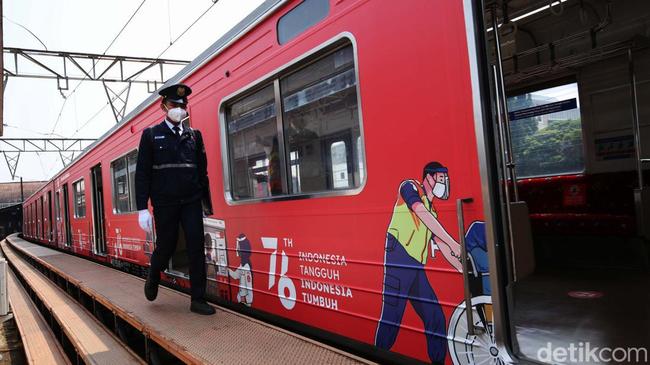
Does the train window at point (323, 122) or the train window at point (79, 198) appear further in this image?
the train window at point (79, 198)

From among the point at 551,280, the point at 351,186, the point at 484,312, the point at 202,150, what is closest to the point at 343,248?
the point at 351,186

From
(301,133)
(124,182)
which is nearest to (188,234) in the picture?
(301,133)

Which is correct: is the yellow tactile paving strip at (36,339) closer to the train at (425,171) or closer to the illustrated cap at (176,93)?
the train at (425,171)

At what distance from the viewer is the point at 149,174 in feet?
11.0

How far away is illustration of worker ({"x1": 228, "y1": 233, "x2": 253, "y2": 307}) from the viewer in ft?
11.1

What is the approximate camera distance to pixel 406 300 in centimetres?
211

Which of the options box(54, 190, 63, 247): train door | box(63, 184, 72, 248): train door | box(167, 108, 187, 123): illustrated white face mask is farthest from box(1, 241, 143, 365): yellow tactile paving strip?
box(54, 190, 63, 247): train door

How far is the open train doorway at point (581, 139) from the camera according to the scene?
12.5ft

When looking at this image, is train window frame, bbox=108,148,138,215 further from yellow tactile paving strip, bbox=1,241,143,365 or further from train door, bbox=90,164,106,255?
train door, bbox=90,164,106,255

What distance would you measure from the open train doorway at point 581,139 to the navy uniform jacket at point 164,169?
93.4 inches

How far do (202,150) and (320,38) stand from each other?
1.45m

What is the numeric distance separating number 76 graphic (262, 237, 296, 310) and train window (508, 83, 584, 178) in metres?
3.38

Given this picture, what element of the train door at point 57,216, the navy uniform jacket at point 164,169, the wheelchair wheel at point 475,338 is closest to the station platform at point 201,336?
the wheelchair wheel at point 475,338

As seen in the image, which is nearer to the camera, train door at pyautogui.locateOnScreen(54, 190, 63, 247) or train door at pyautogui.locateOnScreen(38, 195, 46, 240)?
train door at pyautogui.locateOnScreen(54, 190, 63, 247)
